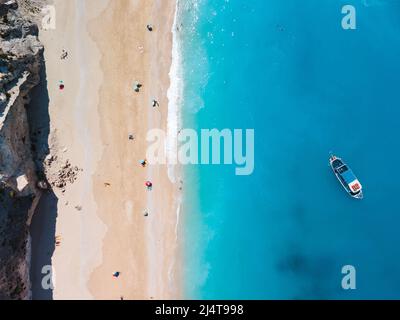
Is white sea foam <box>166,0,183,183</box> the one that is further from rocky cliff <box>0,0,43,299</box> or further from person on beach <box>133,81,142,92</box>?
rocky cliff <box>0,0,43,299</box>

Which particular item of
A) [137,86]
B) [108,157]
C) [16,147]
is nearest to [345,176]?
[137,86]

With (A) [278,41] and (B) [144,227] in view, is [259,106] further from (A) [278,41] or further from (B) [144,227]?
(B) [144,227]

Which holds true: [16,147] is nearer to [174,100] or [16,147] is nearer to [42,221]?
[42,221]

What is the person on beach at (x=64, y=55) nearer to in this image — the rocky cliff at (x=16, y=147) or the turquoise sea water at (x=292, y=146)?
the rocky cliff at (x=16, y=147)

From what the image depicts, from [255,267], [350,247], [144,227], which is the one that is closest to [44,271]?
[144,227]

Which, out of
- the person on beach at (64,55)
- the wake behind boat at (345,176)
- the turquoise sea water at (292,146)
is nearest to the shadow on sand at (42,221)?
the person on beach at (64,55)

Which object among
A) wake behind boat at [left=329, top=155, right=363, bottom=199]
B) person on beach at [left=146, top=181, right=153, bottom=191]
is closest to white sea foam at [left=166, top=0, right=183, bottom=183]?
person on beach at [left=146, top=181, right=153, bottom=191]
